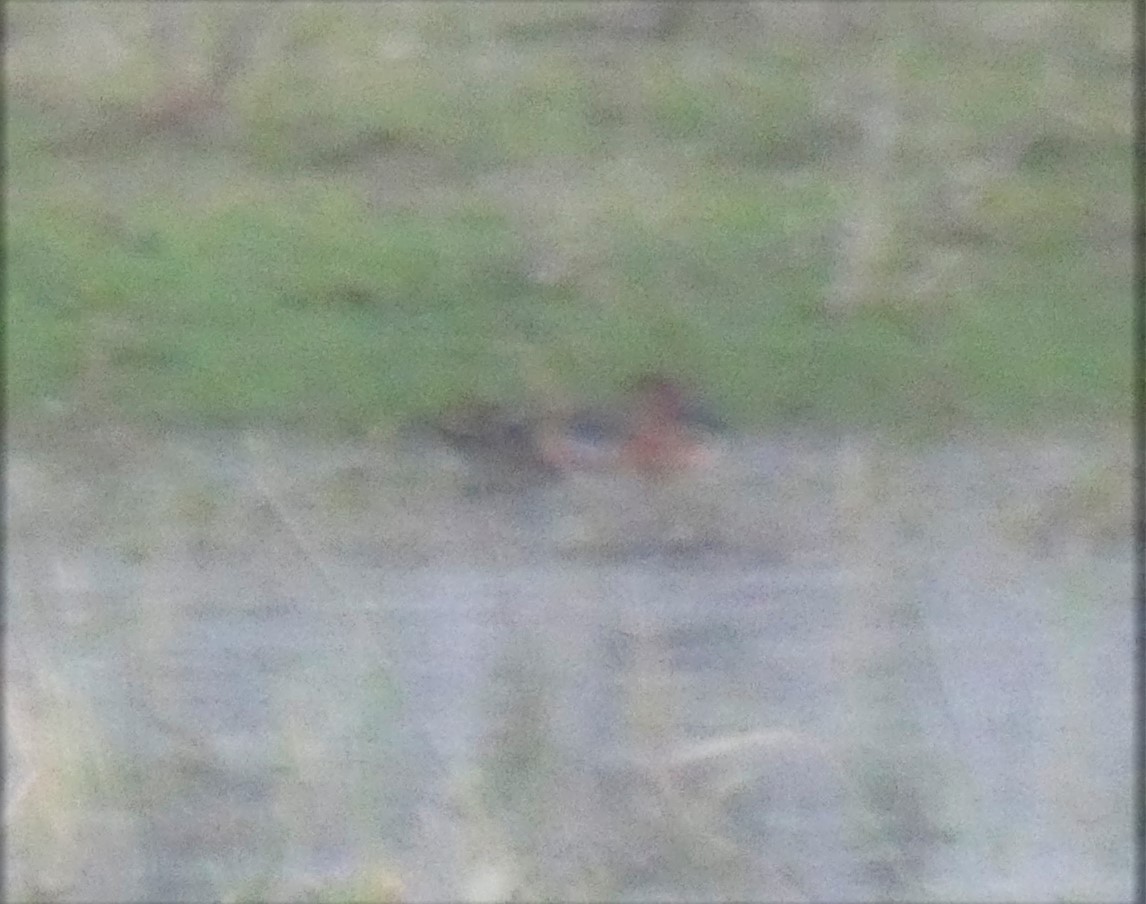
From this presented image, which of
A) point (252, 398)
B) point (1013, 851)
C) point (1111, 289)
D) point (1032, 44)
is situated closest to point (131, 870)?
point (252, 398)

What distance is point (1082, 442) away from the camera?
1.86 metres

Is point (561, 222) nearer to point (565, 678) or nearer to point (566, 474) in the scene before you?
point (566, 474)

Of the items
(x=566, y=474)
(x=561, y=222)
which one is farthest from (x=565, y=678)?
(x=561, y=222)

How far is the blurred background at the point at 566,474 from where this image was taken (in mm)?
1617

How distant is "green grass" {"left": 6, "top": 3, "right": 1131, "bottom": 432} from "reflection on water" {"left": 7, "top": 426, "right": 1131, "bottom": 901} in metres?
0.09

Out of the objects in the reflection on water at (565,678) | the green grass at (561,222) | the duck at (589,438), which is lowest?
the reflection on water at (565,678)

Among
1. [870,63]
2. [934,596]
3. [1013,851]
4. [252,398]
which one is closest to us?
[1013,851]

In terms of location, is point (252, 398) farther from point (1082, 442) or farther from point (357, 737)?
point (1082, 442)

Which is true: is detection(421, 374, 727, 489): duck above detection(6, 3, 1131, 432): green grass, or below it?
below

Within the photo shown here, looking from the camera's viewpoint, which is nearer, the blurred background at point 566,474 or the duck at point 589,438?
the blurred background at point 566,474

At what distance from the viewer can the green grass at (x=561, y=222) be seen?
191 centimetres

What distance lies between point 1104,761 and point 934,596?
0.20 metres

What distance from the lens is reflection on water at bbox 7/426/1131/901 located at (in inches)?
63.0

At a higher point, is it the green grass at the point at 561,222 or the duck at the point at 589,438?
the green grass at the point at 561,222
